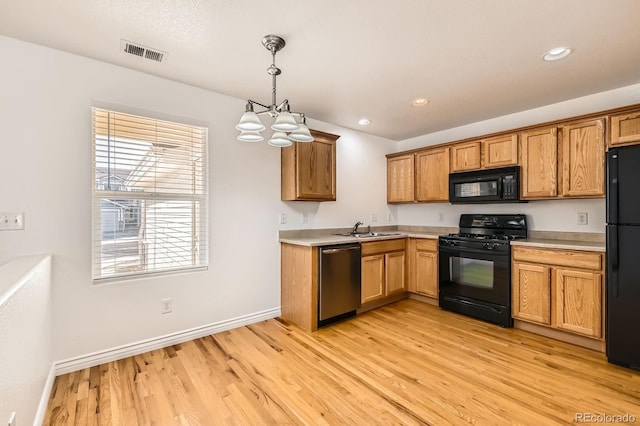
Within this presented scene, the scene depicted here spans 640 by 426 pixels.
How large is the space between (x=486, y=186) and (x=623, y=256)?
57.8 inches

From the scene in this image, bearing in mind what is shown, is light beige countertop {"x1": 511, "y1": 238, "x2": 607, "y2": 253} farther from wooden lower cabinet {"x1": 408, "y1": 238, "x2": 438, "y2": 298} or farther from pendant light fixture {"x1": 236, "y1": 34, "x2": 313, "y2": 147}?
pendant light fixture {"x1": 236, "y1": 34, "x2": 313, "y2": 147}

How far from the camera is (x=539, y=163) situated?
3.17 m

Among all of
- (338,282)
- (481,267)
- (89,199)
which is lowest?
(338,282)

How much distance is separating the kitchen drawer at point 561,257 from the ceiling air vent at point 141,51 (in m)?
3.86

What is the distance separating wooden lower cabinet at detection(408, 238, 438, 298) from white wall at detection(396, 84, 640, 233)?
2.05ft

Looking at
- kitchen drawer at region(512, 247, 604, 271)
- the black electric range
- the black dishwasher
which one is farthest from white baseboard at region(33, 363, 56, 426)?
kitchen drawer at region(512, 247, 604, 271)

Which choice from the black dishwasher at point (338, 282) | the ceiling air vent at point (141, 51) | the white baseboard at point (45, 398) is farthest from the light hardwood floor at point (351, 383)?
the ceiling air vent at point (141, 51)

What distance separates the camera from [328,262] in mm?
3168

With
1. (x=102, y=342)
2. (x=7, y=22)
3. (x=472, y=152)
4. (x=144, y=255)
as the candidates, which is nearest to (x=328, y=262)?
(x=144, y=255)

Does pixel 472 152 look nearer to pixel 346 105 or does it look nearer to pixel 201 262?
pixel 346 105

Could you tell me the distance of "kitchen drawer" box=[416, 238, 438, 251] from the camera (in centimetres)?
390

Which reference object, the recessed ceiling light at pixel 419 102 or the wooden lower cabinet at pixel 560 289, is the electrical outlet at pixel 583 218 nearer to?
the wooden lower cabinet at pixel 560 289

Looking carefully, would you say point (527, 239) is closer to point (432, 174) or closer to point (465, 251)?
point (465, 251)

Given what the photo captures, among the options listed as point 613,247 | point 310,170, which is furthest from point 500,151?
point 310,170
